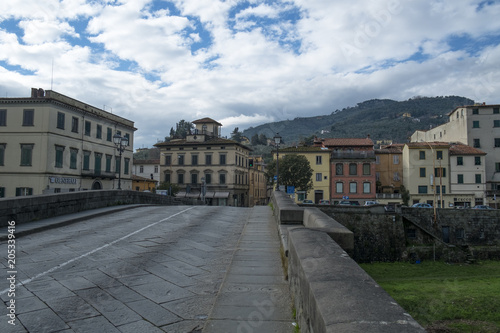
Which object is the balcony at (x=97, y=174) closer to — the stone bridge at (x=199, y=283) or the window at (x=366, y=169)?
the stone bridge at (x=199, y=283)

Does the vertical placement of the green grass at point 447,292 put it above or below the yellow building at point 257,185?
below

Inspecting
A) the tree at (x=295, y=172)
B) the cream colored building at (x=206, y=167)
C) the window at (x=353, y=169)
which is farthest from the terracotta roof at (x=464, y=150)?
the cream colored building at (x=206, y=167)

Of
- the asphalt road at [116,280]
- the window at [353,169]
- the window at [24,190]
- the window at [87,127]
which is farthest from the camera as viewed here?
the window at [353,169]

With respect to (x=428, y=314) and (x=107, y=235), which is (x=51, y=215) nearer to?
(x=107, y=235)

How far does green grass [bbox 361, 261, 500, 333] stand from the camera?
15.8 meters

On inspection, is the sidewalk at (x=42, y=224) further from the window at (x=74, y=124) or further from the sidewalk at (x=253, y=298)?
the window at (x=74, y=124)

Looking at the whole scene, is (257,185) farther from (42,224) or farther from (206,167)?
(42,224)

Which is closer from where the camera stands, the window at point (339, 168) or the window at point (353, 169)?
the window at point (353, 169)

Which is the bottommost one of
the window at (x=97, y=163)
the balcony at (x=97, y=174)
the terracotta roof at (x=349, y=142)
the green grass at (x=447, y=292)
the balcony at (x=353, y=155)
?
the green grass at (x=447, y=292)

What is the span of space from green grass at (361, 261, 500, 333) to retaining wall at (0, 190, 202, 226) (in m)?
15.3

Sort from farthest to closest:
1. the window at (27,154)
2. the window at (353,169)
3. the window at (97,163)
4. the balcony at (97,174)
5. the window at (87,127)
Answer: the window at (353,169) → the window at (97,163) → the window at (87,127) → the balcony at (97,174) → the window at (27,154)

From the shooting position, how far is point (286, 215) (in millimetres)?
9133

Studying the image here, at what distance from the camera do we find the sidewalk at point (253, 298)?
12.2 feet

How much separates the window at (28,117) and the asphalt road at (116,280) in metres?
29.4
